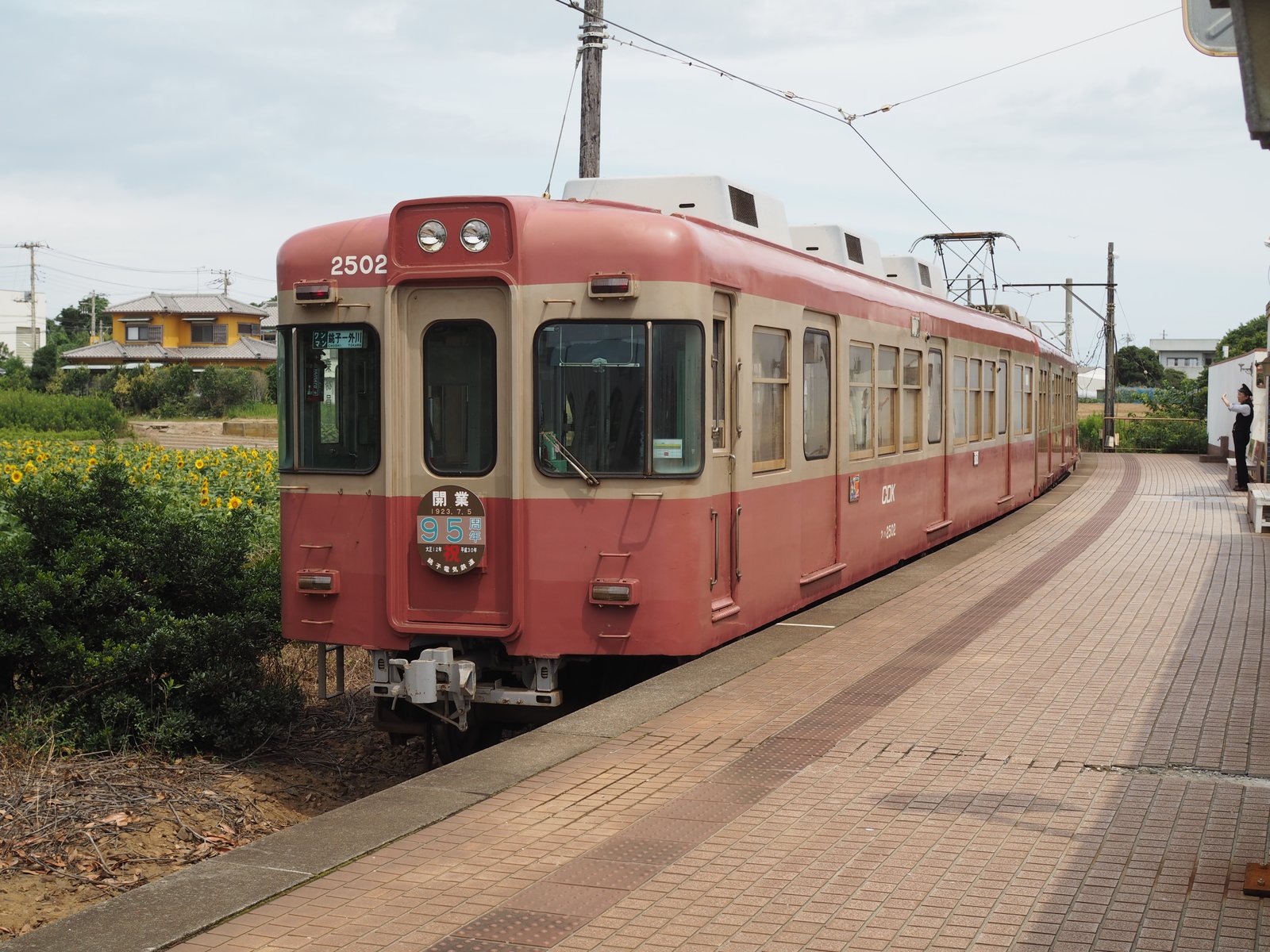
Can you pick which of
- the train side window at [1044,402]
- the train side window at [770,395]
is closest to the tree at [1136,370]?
the train side window at [1044,402]

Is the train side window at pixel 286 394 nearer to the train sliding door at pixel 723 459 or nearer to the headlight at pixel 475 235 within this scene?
the headlight at pixel 475 235

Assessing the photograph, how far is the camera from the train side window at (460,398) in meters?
8.27

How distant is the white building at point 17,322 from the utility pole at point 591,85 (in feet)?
376

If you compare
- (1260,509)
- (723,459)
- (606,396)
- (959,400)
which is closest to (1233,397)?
(1260,509)

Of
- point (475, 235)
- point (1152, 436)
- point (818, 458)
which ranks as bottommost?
point (1152, 436)

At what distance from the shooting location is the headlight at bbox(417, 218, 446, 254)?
26.8 ft

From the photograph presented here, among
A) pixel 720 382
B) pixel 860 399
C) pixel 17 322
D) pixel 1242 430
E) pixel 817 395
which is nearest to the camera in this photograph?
pixel 720 382

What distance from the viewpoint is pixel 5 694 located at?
9.51m

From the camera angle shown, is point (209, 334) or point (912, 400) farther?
point (209, 334)

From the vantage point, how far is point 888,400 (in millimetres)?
13344

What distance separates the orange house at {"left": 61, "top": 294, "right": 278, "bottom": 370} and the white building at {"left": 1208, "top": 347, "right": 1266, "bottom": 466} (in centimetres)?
5573

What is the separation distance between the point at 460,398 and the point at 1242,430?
18.8 meters

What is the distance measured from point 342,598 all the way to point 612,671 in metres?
1.69

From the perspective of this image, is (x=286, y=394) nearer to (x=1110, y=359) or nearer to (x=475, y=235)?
(x=475, y=235)
